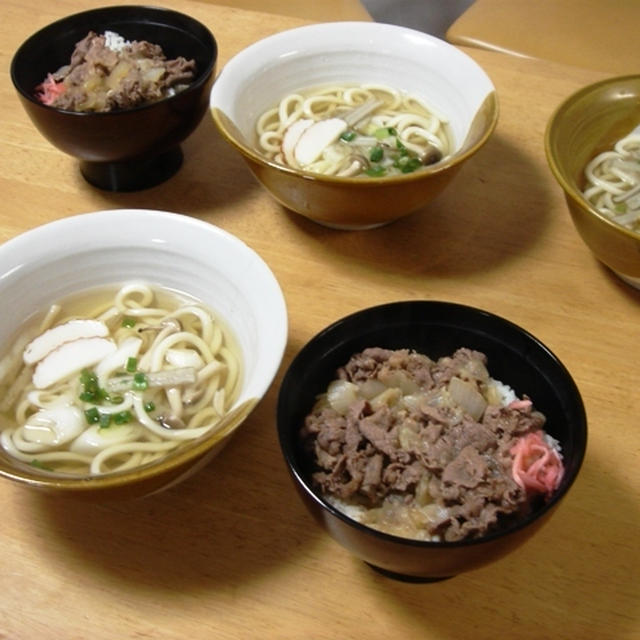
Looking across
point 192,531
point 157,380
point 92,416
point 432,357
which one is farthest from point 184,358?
point 432,357

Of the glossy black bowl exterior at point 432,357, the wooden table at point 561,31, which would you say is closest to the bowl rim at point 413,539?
the glossy black bowl exterior at point 432,357

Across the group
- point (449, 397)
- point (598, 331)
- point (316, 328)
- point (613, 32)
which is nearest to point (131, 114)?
point (316, 328)

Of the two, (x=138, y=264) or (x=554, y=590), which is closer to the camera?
(x=554, y=590)

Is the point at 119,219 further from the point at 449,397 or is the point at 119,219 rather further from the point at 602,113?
the point at 602,113

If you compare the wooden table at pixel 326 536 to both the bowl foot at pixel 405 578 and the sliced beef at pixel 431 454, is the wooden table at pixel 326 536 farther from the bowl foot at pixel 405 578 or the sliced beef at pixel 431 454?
the sliced beef at pixel 431 454

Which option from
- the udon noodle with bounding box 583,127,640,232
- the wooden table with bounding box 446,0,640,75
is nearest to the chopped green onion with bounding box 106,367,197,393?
the udon noodle with bounding box 583,127,640,232

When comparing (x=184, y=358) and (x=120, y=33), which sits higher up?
(x=120, y=33)

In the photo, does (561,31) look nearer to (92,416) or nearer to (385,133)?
(385,133)
